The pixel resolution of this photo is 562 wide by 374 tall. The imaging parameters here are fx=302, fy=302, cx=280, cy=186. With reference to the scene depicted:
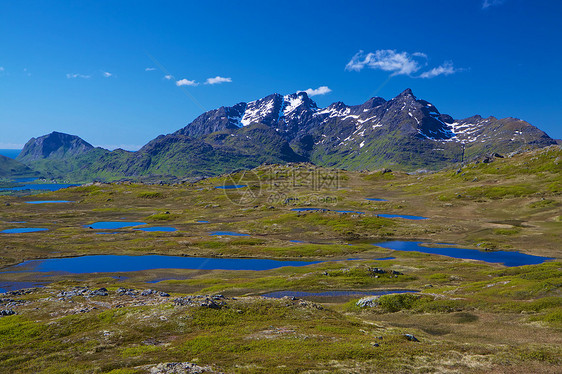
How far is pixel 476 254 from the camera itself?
4151 inches

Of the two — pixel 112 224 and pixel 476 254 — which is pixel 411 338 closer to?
pixel 476 254

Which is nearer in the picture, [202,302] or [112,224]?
[202,302]

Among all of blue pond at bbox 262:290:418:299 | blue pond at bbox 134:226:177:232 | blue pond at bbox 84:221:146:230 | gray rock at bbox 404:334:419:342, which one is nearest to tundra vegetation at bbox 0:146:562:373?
gray rock at bbox 404:334:419:342

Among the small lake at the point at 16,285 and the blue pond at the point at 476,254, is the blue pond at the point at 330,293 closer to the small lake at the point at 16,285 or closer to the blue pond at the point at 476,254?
the blue pond at the point at 476,254

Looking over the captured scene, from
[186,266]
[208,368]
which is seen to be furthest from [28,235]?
[208,368]

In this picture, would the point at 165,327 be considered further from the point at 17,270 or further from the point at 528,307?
the point at 17,270

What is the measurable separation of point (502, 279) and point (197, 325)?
66.9 m

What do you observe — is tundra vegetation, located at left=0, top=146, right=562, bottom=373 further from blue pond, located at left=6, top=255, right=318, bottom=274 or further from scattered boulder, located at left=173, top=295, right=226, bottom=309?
blue pond, located at left=6, top=255, right=318, bottom=274

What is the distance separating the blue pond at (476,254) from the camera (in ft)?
310

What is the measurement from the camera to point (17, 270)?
93.5 m

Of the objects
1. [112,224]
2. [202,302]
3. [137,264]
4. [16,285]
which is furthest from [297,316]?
[112,224]

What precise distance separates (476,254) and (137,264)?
386ft

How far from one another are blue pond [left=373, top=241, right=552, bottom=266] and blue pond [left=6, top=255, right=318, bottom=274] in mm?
42675

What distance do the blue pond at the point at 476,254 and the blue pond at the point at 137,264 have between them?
4267 cm
